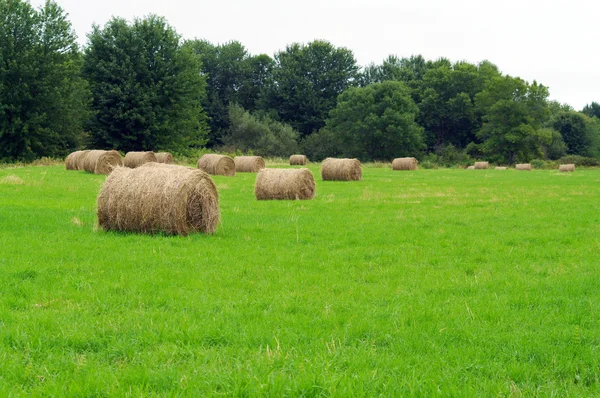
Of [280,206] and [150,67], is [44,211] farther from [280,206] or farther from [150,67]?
[150,67]

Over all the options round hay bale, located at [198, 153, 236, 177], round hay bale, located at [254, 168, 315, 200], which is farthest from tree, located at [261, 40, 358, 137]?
round hay bale, located at [254, 168, 315, 200]

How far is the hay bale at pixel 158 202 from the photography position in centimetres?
1159

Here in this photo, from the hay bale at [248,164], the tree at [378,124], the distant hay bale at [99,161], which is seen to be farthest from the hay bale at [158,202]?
the tree at [378,124]

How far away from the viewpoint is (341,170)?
31844mm

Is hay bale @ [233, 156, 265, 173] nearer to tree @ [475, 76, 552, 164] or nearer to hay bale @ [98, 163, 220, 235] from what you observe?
hay bale @ [98, 163, 220, 235]

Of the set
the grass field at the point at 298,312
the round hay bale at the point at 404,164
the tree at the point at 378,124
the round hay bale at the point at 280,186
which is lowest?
the grass field at the point at 298,312

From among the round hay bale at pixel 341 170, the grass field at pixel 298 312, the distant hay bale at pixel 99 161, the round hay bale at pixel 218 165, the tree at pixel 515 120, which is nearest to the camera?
the grass field at pixel 298 312

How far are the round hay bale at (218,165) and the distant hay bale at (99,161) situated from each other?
17.1 ft

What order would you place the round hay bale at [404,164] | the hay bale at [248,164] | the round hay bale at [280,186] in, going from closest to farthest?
the round hay bale at [280,186] → the hay bale at [248,164] → the round hay bale at [404,164]

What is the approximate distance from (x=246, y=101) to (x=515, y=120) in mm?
44524

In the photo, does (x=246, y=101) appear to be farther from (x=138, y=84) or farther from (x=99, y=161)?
(x=99, y=161)

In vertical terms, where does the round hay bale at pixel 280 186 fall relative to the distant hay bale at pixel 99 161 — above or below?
below

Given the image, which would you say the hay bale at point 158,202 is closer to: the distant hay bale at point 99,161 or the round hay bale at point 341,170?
the round hay bale at point 341,170

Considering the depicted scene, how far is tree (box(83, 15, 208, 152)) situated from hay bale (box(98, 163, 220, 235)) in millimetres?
45081
